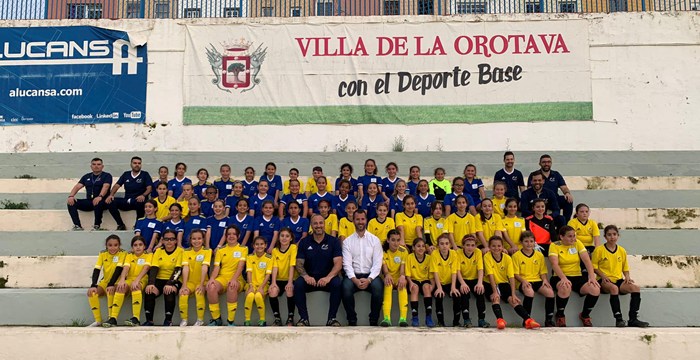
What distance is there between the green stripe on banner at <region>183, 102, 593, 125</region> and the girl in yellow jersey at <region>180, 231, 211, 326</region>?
5.21 m

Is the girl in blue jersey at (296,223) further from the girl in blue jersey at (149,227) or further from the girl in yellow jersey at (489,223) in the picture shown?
the girl in yellow jersey at (489,223)

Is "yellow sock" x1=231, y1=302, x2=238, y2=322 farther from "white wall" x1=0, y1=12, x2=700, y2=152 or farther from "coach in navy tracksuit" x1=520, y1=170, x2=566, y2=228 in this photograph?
"white wall" x1=0, y1=12, x2=700, y2=152

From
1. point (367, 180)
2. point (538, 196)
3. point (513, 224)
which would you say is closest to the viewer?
A: point (513, 224)

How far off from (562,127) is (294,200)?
20.8 feet

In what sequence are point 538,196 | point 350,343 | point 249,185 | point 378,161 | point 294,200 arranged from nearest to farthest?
point 350,343 < point 538,196 < point 294,200 < point 249,185 < point 378,161

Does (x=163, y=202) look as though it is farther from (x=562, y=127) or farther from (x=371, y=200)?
(x=562, y=127)

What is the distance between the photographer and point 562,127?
1108 cm

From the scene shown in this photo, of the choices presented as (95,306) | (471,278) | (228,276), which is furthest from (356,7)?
(95,306)

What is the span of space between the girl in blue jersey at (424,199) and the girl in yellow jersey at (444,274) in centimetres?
138

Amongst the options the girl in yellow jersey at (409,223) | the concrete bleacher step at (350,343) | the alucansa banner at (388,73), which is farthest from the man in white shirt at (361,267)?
the alucansa banner at (388,73)

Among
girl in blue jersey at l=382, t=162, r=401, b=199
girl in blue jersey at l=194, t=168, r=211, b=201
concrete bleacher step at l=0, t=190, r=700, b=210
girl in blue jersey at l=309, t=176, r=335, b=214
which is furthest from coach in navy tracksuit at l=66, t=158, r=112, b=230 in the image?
girl in blue jersey at l=382, t=162, r=401, b=199

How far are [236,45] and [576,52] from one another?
7.08 meters

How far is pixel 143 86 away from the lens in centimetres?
1150

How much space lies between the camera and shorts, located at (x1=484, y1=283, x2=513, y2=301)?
593cm
